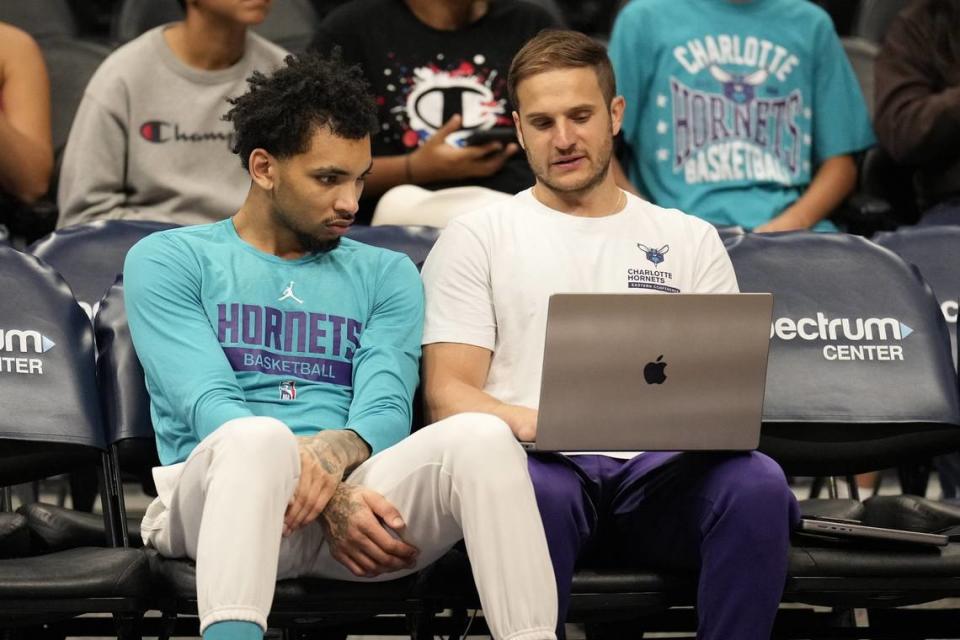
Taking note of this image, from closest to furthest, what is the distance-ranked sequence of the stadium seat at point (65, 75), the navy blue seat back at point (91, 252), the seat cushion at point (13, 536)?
the seat cushion at point (13, 536), the navy blue seat back at point (91, 252), the stadium seat at point (65, 75)

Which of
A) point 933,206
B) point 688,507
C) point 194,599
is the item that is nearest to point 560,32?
point 688,507

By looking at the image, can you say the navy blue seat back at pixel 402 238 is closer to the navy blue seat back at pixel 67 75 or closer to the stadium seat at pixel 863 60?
the navy blue seat back at pixel 67 75

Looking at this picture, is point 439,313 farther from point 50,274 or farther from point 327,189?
point 50,274

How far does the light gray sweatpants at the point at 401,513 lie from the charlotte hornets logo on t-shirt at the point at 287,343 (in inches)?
12.3

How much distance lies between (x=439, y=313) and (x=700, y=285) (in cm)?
49

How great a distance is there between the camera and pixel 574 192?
271 cm

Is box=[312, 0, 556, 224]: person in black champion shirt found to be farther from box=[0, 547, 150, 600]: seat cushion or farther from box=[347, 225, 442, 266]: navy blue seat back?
box=[0, 547, 150, 600]: seat cushion

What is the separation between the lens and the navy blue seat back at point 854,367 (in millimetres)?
2707

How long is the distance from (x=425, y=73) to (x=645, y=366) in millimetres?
1753

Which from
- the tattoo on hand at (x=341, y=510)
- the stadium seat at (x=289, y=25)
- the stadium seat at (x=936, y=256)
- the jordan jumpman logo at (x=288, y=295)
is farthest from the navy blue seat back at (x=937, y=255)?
the stadium seat at (x=289, y=25)

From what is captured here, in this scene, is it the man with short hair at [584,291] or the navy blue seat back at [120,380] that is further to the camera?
the navy blue seat back at [120,380]

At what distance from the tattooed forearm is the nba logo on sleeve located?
5.4 inches

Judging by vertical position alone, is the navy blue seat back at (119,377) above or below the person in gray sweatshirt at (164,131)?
below

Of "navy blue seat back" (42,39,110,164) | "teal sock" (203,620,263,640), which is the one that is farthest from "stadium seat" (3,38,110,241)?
"teal sock" (203,620,263,640)
